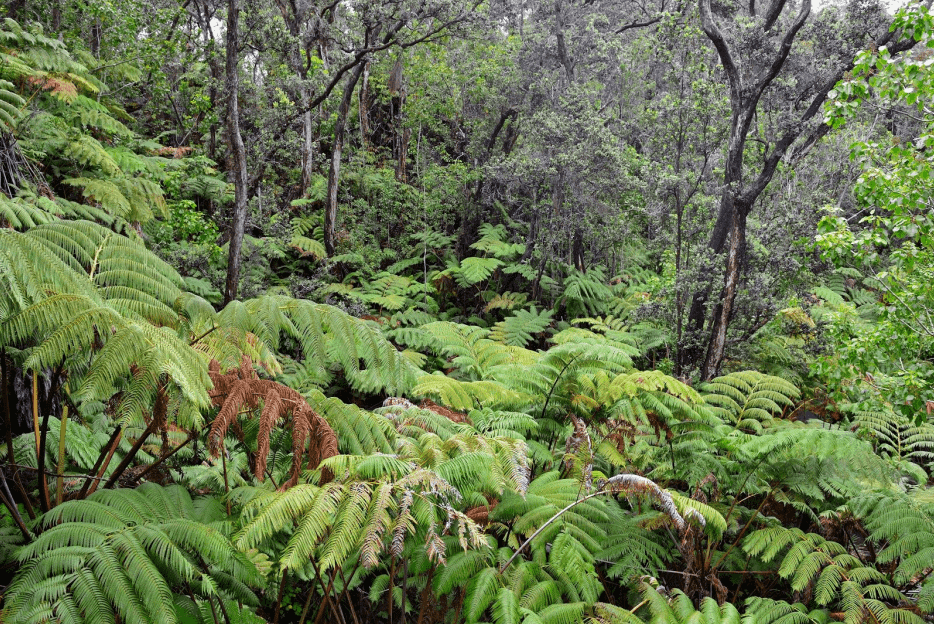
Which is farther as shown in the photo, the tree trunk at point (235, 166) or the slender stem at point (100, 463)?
the tree trunk at point (235, 166)

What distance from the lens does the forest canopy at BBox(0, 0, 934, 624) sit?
196 cm

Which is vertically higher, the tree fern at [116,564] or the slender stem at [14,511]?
the tree fern at [116,564]

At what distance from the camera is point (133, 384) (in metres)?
1.76

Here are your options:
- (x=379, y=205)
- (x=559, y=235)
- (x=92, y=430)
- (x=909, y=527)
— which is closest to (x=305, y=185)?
(x=379, y=205)

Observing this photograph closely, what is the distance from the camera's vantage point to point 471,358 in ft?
16.1

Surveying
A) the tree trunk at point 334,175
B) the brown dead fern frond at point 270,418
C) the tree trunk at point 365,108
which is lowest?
the brown dead fern frond at point 270,418

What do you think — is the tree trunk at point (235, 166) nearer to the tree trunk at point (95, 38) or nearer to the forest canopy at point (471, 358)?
the forest canopy at point (471, 358)

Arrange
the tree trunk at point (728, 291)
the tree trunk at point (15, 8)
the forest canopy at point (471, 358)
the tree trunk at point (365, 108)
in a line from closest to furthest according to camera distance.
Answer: the forest canopy at point (471, 358)
the tree trunk at point (728, 291)
the tree trunk at point (15, 8)
the tree trunk at point (365, 108)

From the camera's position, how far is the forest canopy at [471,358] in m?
1.96

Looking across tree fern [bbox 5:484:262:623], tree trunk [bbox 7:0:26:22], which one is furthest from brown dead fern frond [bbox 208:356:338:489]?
tree trunk [bbox 7:0:26:22]

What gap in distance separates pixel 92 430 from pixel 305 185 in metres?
8.93

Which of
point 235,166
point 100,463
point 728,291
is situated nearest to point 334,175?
point 235,166

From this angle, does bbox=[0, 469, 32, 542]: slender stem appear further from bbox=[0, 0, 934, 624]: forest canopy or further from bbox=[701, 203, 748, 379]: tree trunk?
bbox=[701, 203, 748, 379]: tree trunk

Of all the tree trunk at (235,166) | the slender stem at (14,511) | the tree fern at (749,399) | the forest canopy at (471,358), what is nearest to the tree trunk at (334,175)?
the forest canopy at (471,358)
